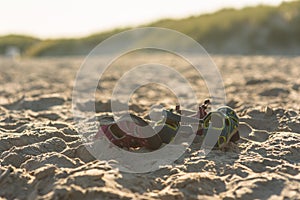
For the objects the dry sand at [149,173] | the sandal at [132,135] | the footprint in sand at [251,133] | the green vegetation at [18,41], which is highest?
the green vegetation at [18,41]

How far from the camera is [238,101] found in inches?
202

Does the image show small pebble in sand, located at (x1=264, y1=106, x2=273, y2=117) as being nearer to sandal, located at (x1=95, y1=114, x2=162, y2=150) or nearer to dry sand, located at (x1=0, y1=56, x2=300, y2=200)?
dry sand, located at (x1=0, y1=56, x2=300, y2=200)

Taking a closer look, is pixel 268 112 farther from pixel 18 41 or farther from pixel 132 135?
pixel 18 41

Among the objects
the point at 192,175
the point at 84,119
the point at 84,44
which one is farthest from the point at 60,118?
the point at 84,44

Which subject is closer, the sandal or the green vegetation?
the sandal

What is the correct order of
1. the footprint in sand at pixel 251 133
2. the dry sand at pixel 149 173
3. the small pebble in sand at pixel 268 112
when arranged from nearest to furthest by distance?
1. the dry sand at pixel 149 173
2. the footprint in sand at pixel 251 133
3. the small pebble in sand at pixel 268 112

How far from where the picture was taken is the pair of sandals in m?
3.04

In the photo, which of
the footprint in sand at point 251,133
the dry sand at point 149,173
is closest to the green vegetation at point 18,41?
the dry sand at point 149,173

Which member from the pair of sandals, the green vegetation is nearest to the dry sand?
the pair of sandals

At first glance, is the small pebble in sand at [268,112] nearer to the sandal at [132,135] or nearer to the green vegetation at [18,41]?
the sandal at [132,135]

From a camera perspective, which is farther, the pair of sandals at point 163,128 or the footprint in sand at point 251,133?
the footprint in sand at point 251,133

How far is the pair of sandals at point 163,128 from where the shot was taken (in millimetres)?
3043

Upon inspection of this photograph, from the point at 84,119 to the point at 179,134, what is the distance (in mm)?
A: 1354

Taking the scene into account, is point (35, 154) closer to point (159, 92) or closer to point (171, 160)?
point (171, 160)
